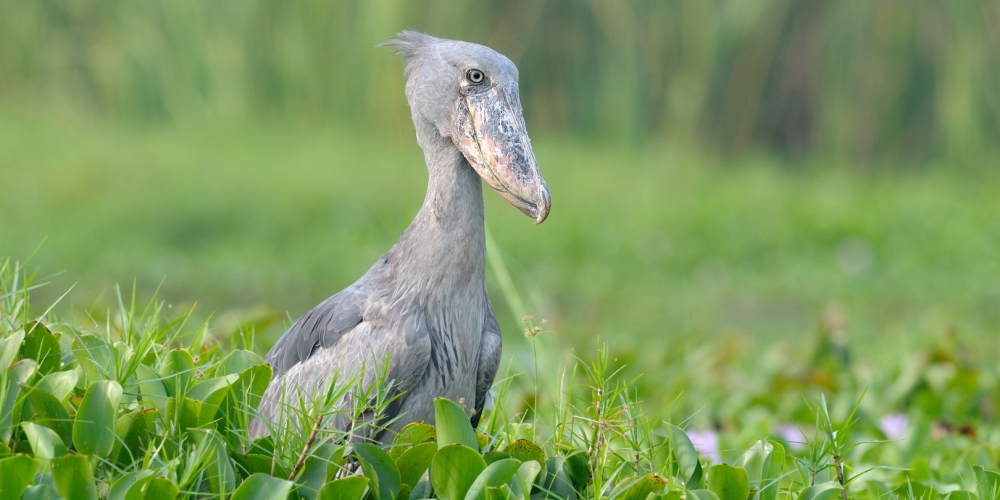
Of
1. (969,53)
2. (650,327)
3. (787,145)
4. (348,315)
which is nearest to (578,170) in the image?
(787,145)

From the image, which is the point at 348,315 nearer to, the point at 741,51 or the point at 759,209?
the point at 759,209

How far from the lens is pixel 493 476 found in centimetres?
151

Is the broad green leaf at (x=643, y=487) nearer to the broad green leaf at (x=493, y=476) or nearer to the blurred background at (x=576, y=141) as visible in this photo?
the broad green leaf at (x=493, y=476)

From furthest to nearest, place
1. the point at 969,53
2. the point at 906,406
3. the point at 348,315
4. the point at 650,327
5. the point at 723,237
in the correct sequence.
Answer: the point at 969,53 → the point at 723,237 → the point at 650,327 → the point at 906,406 → the point at 348,315

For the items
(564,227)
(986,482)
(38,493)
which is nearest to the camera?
(38,493)

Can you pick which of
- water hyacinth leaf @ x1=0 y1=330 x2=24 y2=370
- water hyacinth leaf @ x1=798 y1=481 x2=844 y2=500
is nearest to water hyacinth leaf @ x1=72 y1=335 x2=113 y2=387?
water hyacinth leaf @ x1=0 y1=330 x2=24 y2=370

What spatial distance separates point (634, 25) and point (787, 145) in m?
1.48

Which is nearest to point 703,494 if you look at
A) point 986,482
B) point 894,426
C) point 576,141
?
point 986,482

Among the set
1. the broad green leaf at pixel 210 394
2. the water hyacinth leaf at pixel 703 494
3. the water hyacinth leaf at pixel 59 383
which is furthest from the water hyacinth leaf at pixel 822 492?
the water hyacinth leaf at pixel 59 383

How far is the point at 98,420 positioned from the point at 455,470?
50cm

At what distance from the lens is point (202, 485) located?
1526 millimetres

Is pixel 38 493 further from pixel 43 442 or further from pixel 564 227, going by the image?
pixel 564 227

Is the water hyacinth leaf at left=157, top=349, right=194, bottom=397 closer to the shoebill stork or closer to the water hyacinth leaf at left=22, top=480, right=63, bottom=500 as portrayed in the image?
the shoebill stork

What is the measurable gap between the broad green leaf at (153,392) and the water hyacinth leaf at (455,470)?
1.39 ft
